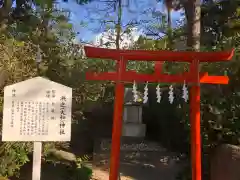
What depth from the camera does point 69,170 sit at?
23.3ft

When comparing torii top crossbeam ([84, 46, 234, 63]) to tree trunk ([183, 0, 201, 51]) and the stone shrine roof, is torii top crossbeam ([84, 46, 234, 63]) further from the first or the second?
the stone shrine roof

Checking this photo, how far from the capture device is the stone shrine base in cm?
823

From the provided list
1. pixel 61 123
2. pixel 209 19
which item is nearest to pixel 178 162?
pixel 209 19

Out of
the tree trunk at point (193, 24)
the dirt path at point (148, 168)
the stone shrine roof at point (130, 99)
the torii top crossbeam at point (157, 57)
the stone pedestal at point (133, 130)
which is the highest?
the tree trunk at point (193, 24)

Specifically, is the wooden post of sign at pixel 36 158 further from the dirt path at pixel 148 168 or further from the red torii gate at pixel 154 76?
the dirt path at pixel 148 168

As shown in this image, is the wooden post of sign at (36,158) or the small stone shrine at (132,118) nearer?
the wooden post of sign at (36,158)

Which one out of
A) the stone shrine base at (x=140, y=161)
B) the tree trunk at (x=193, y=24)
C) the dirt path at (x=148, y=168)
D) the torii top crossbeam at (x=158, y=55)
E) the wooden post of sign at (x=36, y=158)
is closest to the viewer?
the wooden post of sign at (x=36, y=158)

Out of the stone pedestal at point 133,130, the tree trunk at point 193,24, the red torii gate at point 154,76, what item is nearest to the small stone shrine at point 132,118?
the stone pedestal at point 133,130

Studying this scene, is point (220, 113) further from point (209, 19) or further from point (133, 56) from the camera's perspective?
point (209, 19)

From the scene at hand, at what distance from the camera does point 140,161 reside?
9641mm

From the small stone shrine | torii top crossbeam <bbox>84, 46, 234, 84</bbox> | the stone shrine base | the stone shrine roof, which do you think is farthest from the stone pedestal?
torii top crossbeam <bbox>84, 46, 234, 84</bbox>

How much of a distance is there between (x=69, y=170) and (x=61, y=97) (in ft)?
11.6

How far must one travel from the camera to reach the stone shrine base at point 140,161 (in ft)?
27.0

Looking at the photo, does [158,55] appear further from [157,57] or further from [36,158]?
[36,158]
